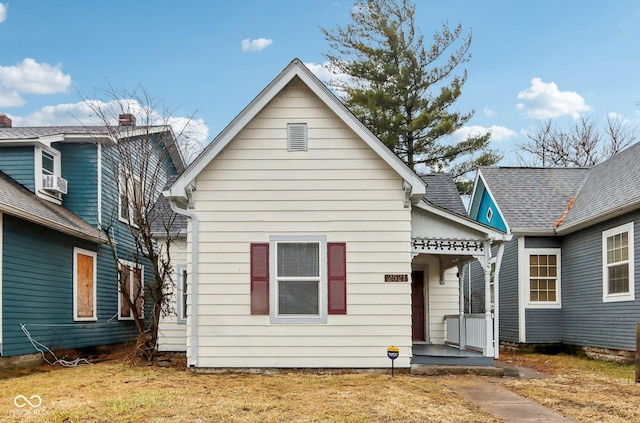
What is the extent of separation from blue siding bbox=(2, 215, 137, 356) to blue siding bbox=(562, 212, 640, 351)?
12.1m

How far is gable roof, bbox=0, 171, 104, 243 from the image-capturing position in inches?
480

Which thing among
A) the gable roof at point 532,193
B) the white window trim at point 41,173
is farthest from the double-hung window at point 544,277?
the white window trim at point 41,173

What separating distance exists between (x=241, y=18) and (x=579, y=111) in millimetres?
24265

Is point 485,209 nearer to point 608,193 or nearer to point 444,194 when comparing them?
point 444,194

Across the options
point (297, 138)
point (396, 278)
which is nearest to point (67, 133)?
point (297, 138)

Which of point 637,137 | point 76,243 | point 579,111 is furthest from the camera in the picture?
point 579,111

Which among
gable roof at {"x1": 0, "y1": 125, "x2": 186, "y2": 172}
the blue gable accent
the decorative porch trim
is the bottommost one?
the decorative porch trim

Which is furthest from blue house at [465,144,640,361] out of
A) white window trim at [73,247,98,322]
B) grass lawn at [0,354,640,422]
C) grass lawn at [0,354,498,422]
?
white window trim at [73,247,98,322]

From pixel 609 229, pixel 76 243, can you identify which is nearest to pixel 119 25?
pixel 76 243

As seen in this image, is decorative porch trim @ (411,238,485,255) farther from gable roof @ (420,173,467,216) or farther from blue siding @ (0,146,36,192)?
blue siding @ (0,146,36,192)

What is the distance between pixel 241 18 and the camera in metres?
17.3

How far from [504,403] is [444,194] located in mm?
7893

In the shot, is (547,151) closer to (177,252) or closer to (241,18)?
(241,18)

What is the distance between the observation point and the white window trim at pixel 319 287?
11148 mm
